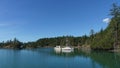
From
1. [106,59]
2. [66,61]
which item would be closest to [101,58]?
[106,59]

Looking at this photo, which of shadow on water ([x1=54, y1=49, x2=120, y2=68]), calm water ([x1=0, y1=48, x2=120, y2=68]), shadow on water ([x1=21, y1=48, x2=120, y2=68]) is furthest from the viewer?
calm water ([x1=0, y1=48, x2=120, y2=68])

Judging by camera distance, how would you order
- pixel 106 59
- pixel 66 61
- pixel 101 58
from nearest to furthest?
1. pixel 66 61
2. pixel 106 59
3. pixel 101 58

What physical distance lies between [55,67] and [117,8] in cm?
4653

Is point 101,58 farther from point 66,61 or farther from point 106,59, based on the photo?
point 66,61

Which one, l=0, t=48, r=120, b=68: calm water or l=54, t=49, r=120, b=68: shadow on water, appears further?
l=0, t=48, r=120, b=68: calm water

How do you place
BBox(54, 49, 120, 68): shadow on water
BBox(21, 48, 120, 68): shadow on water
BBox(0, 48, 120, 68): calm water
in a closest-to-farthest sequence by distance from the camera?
BBox(54, 49, 120, 68): shadow on water, BBox(21, 48, 120, 68): shadow on water, BBox(0, 48, 120, 68): calm water

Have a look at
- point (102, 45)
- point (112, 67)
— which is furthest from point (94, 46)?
point (112, 67)

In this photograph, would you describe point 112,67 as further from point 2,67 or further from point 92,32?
point 92,32

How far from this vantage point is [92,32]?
12750cm

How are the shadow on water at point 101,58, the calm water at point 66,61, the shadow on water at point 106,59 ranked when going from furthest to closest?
the calm water at point 66,61 → the shadow on water at point 101,58 → the shadow on water at point 106,59

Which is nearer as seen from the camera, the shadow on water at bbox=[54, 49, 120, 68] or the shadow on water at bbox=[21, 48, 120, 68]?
the shadow on water at bbox=[54, 49, 120, 68]

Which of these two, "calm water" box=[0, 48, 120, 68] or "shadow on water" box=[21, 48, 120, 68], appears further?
"calm water" box=[0, 48, 120, 68]

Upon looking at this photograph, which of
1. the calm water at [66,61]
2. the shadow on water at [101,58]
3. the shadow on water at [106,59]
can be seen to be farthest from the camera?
the calm water at [66,61]

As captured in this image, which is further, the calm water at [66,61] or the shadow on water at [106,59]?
the calm water at [66,61]
